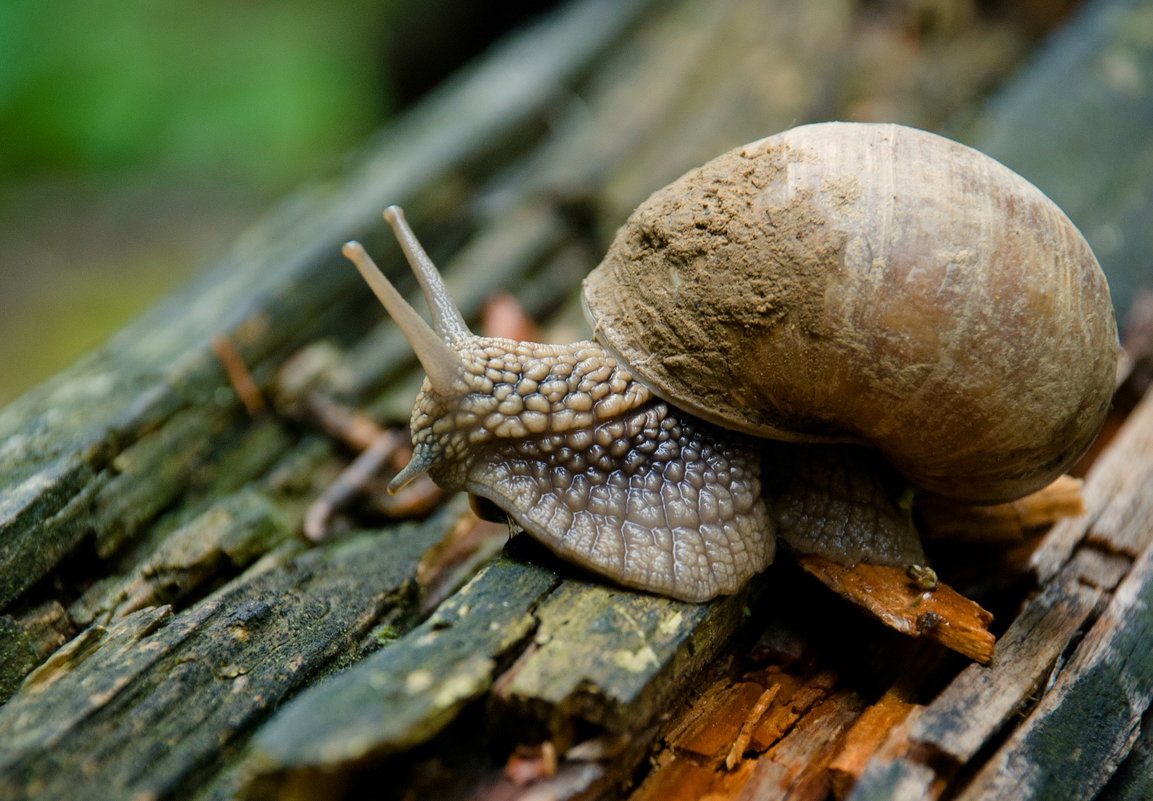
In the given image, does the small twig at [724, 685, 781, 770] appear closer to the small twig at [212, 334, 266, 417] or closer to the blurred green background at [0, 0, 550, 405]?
the small twig at [212, 334, 266, 417]

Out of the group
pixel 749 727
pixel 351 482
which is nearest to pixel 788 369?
pixel 749 727

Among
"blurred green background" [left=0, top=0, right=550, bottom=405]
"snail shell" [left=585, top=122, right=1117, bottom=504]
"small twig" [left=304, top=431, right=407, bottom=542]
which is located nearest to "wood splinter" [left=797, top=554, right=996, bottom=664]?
"snail shell" [left=585, top=122, right=1117, bottom=504]

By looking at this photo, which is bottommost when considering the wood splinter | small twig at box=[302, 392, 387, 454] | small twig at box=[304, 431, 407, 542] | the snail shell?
the wood splinter

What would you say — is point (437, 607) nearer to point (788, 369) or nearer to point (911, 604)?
point (788, 369)

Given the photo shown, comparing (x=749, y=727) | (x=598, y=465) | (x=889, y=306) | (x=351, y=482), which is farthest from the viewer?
(x=351, y=482)

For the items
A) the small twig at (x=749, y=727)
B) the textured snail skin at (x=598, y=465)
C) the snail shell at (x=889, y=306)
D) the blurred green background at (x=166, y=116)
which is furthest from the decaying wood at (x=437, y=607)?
the blurred green background at (x=166, y=116)
